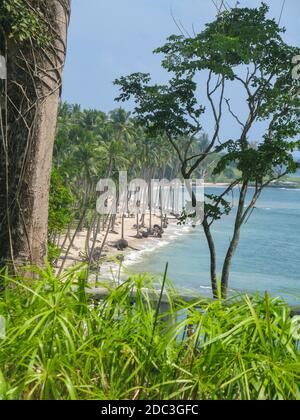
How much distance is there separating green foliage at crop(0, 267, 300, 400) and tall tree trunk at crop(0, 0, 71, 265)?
1555 millimetres

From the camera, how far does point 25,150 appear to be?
3.99 metres

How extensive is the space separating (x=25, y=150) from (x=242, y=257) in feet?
180

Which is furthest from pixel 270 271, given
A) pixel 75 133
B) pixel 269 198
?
pixel 269 198

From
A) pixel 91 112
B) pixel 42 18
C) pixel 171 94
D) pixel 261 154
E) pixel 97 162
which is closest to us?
pixel 42 18

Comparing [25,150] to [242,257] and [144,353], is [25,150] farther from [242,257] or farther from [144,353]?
[242,257]

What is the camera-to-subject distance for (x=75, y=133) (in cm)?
4981

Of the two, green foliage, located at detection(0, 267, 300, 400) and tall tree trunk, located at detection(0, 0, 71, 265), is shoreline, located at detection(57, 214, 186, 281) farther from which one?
green foliage, located at detection(0, 267, 300, 400)

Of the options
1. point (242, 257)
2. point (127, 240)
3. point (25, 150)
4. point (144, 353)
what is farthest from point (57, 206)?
point (242, 257)

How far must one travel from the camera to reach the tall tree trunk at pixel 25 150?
399cm

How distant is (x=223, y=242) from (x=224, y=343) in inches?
2625

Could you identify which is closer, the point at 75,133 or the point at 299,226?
the point at 75,133

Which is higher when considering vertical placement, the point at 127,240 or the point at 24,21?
the point at 24,21

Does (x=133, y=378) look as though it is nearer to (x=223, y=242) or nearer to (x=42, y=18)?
(x=42, y=18)

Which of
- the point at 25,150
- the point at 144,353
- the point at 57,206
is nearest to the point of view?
the point at 144,353
